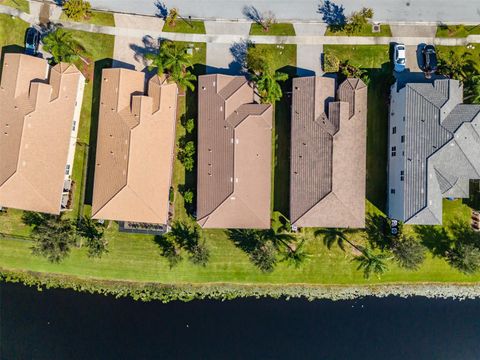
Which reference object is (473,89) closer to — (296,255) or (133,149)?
(296,255)

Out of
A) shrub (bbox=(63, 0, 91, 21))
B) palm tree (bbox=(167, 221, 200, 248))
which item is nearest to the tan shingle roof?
shrub (bbox=(63, 0, 91, 21))

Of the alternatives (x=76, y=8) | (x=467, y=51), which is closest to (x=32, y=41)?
(x=76, y=8)

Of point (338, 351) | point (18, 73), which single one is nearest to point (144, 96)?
point (18, 73)

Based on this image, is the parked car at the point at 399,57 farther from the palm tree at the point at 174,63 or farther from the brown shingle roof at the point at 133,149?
the brown shingle roof at the point at 133,149

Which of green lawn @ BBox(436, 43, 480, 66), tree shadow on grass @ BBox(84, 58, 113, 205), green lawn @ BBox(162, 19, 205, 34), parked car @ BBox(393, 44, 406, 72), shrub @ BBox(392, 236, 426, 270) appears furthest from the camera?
tree shadow on grass @ BBox(84, 58, 113, 205)

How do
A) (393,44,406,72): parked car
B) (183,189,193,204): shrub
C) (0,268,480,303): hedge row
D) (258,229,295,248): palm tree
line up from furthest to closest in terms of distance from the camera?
(0,268,480,303): hedge row → (258,229,295,248): palm tree → (393,44,406,72): parked car → (183,189,193,204): shrub

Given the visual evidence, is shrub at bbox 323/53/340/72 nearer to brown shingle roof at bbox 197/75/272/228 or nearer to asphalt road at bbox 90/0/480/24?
asphalt road at bbox 90/0/480/24
